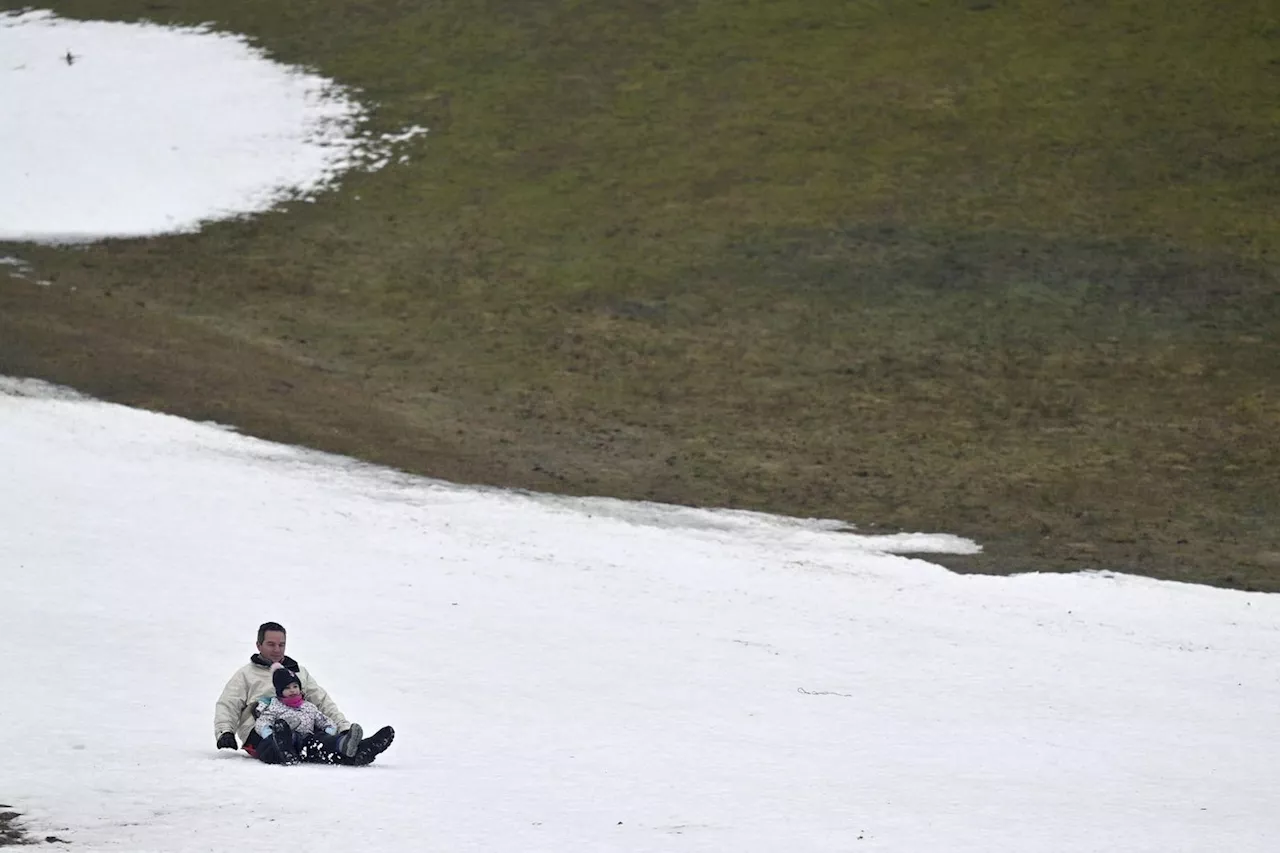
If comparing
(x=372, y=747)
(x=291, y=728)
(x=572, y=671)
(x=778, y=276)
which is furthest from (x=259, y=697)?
(x=778, y=276)

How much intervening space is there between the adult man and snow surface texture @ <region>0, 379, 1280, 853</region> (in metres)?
0.22

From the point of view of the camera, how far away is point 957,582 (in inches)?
851

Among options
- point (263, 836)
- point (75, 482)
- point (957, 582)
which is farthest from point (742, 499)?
point (263, 836)

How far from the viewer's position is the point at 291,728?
45.2 ft

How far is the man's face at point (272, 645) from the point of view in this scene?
1382cm

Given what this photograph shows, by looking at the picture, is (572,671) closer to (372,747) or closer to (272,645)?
(372,747)

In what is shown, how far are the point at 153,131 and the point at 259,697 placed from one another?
31.8 meters

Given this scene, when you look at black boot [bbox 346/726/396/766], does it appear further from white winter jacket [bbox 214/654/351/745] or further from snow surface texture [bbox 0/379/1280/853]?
white winter jacket [bbox 214/654/351/745]

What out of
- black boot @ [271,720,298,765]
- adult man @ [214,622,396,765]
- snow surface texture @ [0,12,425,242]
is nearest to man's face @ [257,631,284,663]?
adult man @ [214,622,396,765]

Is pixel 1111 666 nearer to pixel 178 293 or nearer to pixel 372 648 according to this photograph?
pixel 372 648

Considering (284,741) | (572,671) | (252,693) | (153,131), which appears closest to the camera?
(284,741)

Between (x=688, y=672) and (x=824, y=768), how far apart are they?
3.34 metres

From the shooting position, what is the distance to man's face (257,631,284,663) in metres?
13.8

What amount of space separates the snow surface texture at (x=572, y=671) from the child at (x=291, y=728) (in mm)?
218
